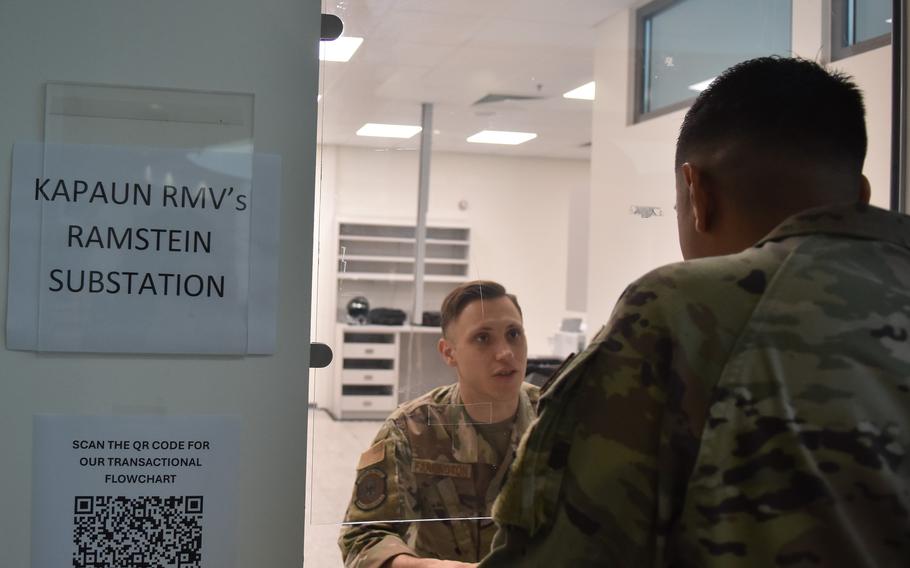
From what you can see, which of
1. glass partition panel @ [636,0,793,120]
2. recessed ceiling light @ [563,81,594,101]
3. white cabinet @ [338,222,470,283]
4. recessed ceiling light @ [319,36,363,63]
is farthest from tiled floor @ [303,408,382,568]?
glass partition panel @ [636,0,793,120]

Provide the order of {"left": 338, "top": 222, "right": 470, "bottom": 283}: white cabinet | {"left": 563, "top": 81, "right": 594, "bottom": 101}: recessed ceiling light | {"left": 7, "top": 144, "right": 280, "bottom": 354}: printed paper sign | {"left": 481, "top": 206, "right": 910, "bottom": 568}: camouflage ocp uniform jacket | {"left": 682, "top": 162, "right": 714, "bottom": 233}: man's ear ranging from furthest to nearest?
{"left": 563, "top": 81, "right": 594, "bottom": 101}: recessed ceiling light, {"left": 338, "top": 222, "right": 470, "bottom": 283}: white cabinet, {"left": 7, "top": 144, "right": 280, "bottom": 354}: printed paper sign, {"left": 682, "top": 162, "right": 714, "bottom": 233}: man's ear, {"left": 481, "top": 206, "right": 910, "bottom": 568}: camouflage ocp uniform jacket

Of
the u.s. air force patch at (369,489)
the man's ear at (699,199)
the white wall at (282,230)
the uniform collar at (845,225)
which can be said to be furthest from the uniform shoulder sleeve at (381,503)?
the uniform collar at (845,225)

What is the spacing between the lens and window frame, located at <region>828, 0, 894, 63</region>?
6.14 ft

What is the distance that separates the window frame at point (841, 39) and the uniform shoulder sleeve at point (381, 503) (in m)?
1.28

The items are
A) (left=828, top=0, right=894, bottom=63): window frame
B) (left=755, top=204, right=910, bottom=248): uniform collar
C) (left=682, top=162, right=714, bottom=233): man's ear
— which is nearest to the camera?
(left=755, top=204, right=910, bottom=248): uniform collar

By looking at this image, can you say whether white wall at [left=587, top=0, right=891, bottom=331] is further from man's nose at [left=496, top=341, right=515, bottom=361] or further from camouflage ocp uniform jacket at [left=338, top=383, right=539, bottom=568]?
camouflage ocp uniform jacket at [left=338, top=383, right=539, bottom=568]

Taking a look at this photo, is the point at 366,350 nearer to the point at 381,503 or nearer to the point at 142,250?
the point at 381,503

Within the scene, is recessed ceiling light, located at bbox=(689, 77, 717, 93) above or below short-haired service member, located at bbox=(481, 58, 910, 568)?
above

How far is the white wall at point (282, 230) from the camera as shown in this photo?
1.36m

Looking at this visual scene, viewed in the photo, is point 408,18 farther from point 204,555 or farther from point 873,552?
point 873,552

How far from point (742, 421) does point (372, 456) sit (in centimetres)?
82

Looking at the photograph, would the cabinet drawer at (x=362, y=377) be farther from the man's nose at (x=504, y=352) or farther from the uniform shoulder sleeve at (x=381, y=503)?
the man's nose at (x=504, y=352)

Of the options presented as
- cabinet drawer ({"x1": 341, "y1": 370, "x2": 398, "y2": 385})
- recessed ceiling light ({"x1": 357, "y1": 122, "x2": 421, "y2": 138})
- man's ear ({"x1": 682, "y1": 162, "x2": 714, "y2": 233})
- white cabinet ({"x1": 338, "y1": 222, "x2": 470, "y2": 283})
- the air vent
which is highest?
the air vent

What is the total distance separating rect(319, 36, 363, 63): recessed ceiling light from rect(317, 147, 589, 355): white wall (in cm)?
16
